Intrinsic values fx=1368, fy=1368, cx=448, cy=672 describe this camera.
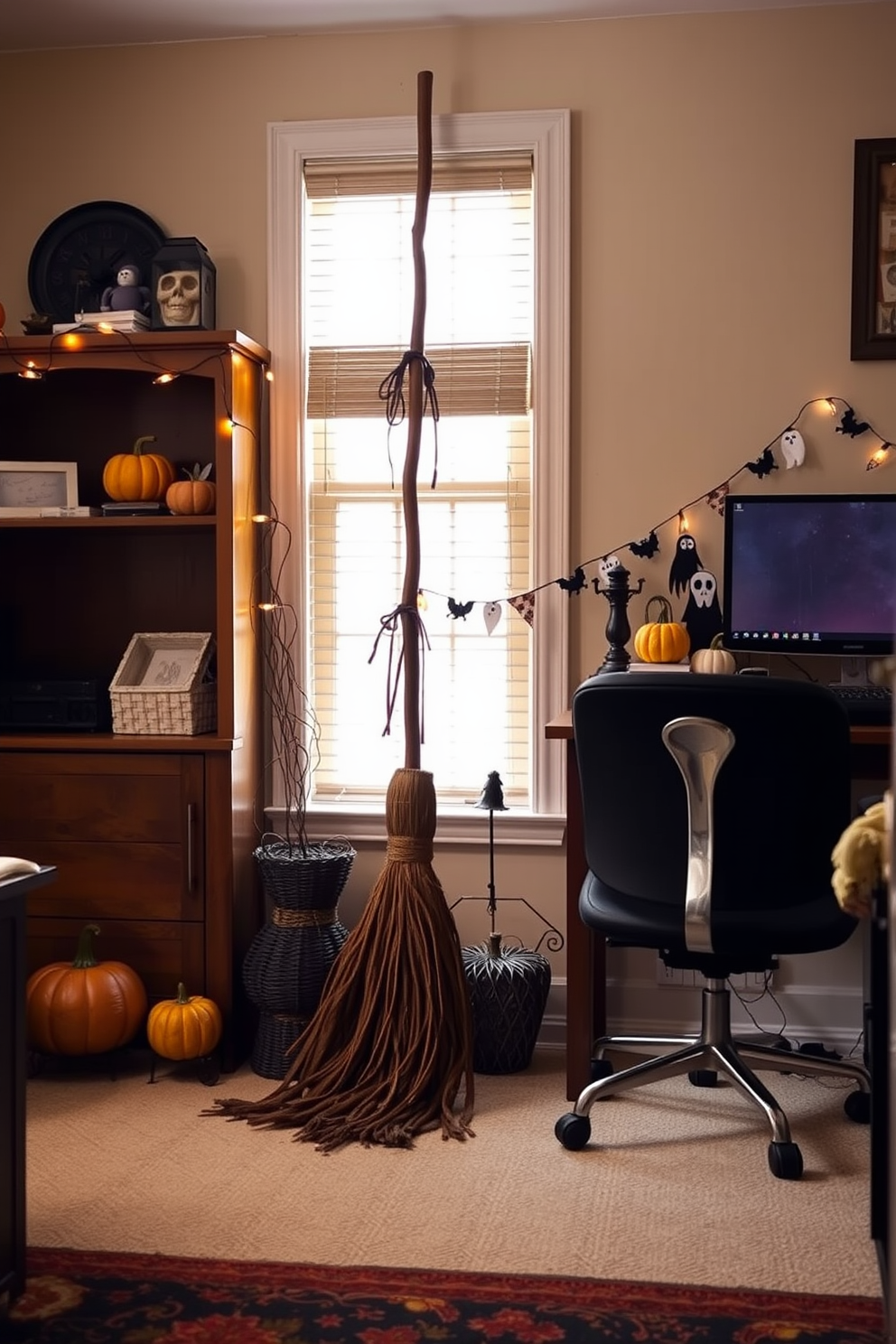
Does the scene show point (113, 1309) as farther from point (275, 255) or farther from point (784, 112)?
point (784, 112)

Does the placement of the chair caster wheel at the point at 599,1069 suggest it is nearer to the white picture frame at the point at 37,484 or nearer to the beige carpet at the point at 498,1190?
the beige carpet at the point at 498,1190

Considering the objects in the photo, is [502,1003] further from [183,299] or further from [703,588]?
[183,299]

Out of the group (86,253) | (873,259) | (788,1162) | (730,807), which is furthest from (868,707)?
(86,253)

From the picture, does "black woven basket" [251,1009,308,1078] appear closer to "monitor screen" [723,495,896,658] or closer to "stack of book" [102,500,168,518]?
"stack of book" [102,500,168,518]

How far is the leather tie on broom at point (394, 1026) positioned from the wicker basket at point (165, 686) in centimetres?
57

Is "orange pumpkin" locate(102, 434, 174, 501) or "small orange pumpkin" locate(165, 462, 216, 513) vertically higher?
"orange pumpkin" locate(102, 434, 174, 501)

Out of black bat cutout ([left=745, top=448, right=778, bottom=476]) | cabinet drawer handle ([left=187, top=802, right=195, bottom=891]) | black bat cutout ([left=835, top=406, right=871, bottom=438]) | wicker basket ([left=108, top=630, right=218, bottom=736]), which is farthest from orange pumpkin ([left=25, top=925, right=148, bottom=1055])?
black bat cutout ([left=835, top=406, right=871, bottom=438])

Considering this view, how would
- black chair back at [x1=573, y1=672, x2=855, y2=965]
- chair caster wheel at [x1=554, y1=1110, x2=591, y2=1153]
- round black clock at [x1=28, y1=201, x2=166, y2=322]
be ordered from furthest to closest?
round black clock at [x1=28, y1=201, x2=166, y2=322] < chair caster wheel at [x1=554, y1=1110, x2=591, y2=1153] < black chair back at [x1=573, y1=672, x2=855, y2=965]

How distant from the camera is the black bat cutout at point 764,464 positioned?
138 inches

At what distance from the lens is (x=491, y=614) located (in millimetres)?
3635

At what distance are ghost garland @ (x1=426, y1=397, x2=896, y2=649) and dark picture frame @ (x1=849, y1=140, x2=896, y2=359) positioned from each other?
6.8 inches

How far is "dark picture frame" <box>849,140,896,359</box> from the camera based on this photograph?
3.46 m

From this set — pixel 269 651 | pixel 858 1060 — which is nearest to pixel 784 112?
pixel 269 651

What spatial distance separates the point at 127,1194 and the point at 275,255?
2398 millimetres
